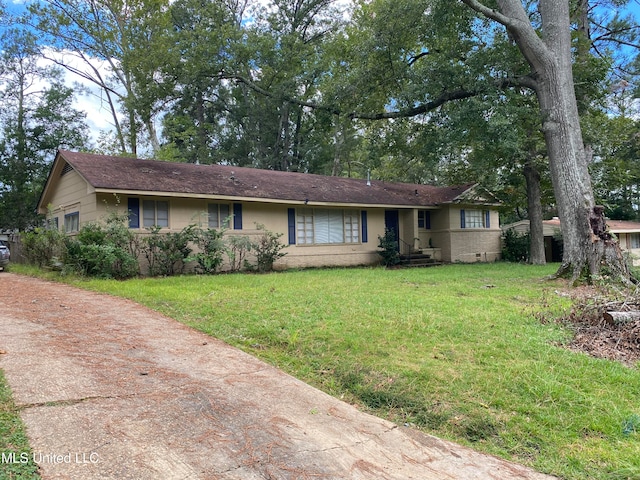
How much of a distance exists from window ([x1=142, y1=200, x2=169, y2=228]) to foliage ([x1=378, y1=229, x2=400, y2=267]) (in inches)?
356

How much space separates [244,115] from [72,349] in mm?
28910

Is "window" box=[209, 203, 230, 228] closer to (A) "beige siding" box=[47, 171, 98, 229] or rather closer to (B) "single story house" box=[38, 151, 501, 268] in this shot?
(B) "single story house" box=[38, 151, 501, 268]

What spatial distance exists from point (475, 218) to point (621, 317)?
1699 centimetres

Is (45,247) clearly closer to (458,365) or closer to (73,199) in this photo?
(73,199)

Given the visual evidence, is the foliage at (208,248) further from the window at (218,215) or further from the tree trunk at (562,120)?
the tree trunk at (562,120)

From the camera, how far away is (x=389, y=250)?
18.6 metres

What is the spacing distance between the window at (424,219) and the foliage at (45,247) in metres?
15.2

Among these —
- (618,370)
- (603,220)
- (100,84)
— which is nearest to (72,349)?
(618,370)

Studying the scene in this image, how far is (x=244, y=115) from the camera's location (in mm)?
31906

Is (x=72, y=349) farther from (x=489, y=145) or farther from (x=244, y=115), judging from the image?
(x=244, y=115)

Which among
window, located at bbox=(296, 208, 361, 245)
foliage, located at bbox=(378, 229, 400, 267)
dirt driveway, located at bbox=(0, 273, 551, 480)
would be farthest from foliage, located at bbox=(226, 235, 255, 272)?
dirt driveway, located at bbox=(0, 273, 551, 480)

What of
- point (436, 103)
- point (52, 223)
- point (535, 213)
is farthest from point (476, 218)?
point (52, 223)

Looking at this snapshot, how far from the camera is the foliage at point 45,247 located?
12.7 meters

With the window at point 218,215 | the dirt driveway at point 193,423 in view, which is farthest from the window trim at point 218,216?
the dirt driveway at point 193,423
